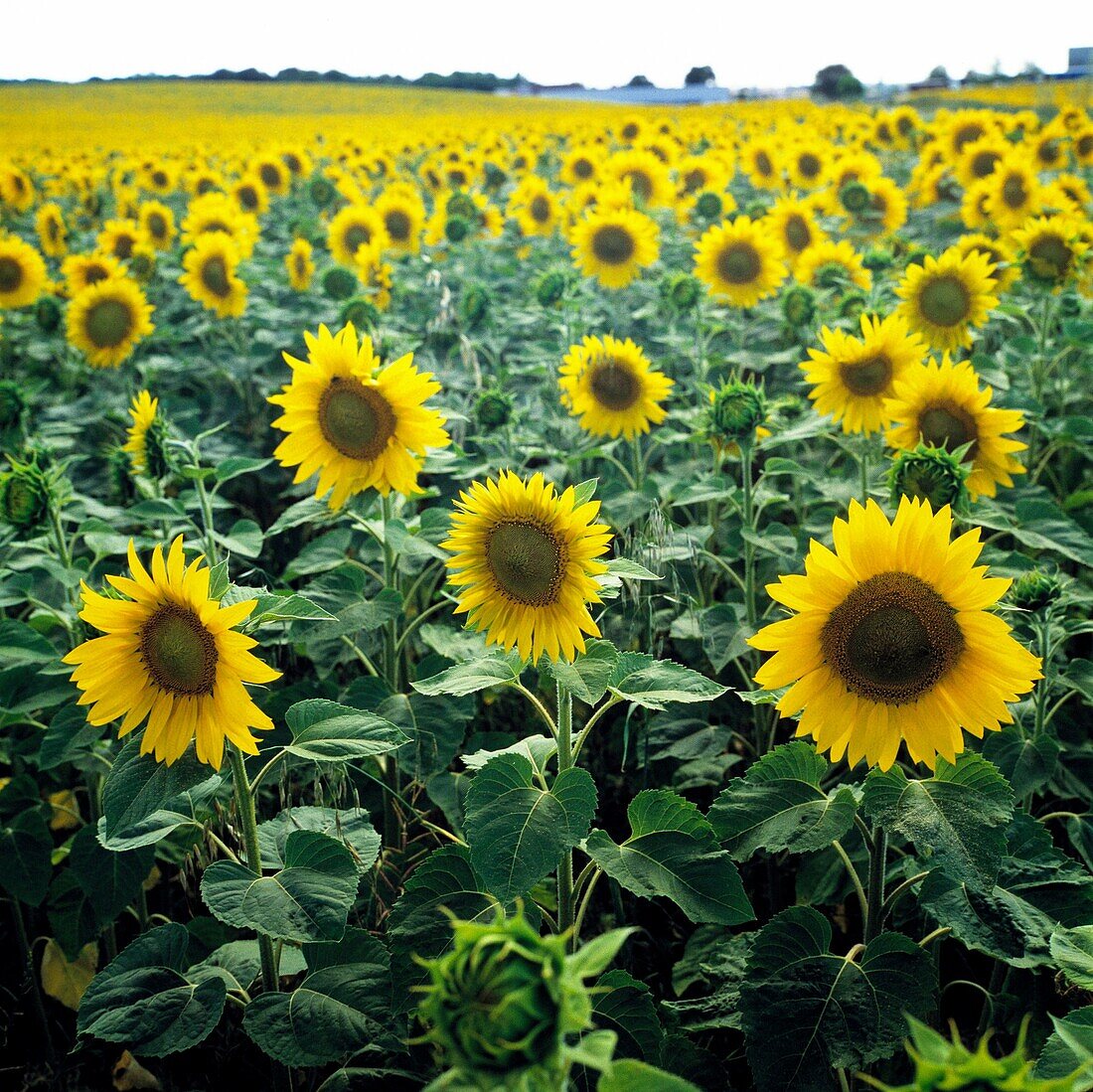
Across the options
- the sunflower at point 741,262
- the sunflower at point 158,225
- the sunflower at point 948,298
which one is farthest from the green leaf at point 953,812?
the sunflower at point 158,225

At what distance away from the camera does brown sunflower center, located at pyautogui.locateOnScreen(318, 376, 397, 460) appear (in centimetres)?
239

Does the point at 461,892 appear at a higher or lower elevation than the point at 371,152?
lower

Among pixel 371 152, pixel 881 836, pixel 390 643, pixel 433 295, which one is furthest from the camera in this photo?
pixel 371 152

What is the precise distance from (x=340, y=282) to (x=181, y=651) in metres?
3.95

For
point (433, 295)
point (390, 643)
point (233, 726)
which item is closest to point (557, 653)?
point (233, 726)

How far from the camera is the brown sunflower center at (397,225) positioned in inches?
266

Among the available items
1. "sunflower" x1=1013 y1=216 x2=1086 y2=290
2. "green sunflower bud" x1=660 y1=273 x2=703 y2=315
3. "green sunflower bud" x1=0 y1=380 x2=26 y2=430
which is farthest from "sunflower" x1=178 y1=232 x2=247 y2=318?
"sunflower" x1=1013 y1=216 x2=1086 y2=290

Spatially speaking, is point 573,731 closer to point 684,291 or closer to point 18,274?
point 684,291

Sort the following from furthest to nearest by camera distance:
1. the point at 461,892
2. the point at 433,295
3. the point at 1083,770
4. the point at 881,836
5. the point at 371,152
→ the point at 371,152
the point at 433,295
the point at 1083,770
the point at 881,836
the point at 461,892

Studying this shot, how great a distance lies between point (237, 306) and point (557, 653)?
13.3ft

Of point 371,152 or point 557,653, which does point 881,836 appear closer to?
point 557,653

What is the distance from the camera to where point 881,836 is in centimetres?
179

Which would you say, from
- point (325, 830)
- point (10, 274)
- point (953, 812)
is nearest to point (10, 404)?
point (10, 274)

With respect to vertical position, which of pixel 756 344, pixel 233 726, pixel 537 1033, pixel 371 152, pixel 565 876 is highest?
pixel 371 152
